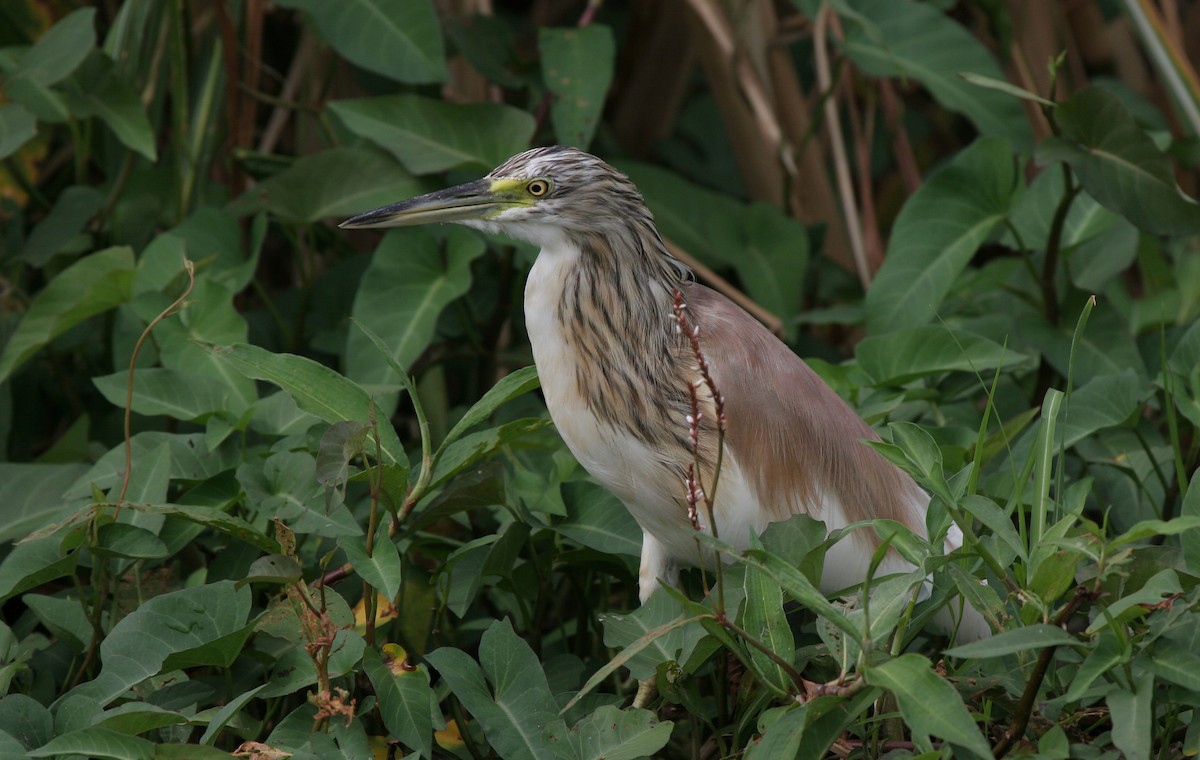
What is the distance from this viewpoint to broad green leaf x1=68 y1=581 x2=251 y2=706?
1.54 m

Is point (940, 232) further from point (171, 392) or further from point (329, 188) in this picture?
point (171, 392)

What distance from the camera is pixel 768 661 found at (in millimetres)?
1414

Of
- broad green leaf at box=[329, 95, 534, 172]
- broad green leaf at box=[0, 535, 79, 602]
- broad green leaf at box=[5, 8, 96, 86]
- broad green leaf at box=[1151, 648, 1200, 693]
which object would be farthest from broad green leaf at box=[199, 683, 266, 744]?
broad green leaf at box=[5, 8, 96, 86]

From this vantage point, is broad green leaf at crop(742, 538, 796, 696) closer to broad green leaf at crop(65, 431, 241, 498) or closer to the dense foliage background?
the dense foliage background

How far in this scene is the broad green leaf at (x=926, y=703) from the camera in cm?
117

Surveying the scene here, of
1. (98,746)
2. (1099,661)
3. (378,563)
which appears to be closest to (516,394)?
(378,563)

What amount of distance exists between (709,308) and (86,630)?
3.24 feet

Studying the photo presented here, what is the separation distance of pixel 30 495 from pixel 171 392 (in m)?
0.28

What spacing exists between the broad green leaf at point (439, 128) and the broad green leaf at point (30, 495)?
2.76ft

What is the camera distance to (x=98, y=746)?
1382 mm

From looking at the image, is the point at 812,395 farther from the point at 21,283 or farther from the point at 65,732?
the point at 21,283

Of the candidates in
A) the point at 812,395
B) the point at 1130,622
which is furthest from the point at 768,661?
the point at 812,395

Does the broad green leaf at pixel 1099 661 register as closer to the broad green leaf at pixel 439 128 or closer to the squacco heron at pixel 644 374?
the squacco heron at pixel 644 374

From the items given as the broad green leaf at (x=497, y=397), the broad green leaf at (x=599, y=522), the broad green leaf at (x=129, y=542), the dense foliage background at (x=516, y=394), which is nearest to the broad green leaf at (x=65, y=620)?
the dense foliage background at (x=516, y=394)
